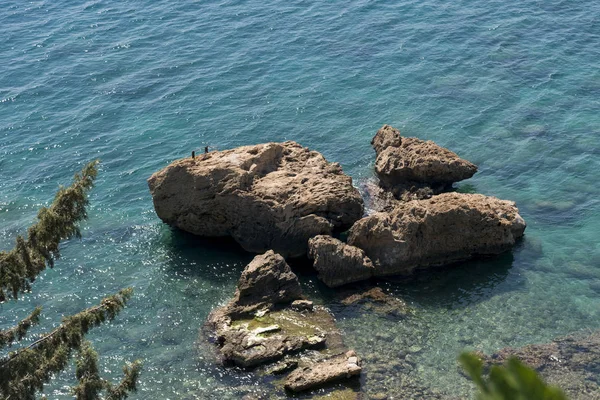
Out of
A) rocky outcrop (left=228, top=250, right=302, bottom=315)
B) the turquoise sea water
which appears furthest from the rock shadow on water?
rocky outcrop (left=228, top=250, right=302, bottom=315)

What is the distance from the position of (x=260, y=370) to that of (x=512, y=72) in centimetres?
3367

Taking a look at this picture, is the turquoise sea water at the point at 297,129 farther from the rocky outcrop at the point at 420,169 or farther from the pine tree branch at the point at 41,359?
the pine tree branch at the point at 41,359

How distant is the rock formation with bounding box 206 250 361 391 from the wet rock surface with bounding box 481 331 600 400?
6.44 m

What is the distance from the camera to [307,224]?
3856 centimetres

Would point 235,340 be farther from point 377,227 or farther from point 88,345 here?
point 88,345

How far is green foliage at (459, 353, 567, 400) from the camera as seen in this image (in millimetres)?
8211

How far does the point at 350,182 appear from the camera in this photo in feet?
135

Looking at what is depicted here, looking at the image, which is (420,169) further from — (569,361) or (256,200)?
(569,361)

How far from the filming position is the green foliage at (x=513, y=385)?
26.9 feet

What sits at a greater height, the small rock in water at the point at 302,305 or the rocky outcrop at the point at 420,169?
the rocky outcrop at the point at 420,169

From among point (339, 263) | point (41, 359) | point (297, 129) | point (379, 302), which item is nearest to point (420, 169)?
point (339, 263)

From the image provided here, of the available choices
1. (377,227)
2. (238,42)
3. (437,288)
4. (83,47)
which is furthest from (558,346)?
(83,47)

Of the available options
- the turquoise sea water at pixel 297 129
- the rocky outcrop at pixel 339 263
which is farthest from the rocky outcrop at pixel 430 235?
the turquoise sea water at pixel 297 129

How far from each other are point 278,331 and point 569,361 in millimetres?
11864
